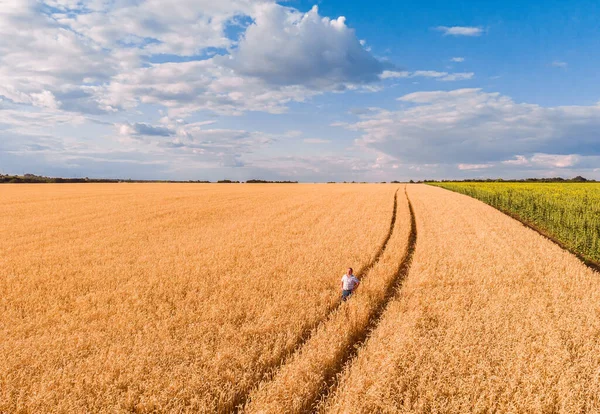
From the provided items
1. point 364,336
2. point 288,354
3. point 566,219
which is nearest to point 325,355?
point 288,354

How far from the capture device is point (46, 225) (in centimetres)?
2252

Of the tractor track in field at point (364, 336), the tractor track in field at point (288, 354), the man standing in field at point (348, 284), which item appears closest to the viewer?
the tractor track in field at point (288, 354)

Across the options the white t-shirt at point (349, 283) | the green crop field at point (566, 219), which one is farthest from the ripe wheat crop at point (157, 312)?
the green crop field at point (566, 219)

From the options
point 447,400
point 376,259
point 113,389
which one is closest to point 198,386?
point 113,389

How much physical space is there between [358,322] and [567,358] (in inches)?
140

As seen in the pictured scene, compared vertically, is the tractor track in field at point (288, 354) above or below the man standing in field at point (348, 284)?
below

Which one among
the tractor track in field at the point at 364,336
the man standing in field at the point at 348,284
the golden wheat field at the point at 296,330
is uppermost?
the man standing in field at the point at 348,284

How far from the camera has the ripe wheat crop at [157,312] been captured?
5363 millimetres

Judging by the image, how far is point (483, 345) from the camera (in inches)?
269

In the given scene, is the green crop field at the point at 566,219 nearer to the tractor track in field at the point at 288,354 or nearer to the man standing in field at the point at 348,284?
the tractor track in field at the point at 288,354

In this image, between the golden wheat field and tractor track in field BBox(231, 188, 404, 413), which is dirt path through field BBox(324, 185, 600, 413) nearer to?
the golden wheat field

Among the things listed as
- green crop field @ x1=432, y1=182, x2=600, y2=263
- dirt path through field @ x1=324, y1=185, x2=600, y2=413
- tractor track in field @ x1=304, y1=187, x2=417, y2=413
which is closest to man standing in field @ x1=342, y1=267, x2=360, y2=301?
tractor track in field @ x1=304, y1=187, x2=417, y2=413

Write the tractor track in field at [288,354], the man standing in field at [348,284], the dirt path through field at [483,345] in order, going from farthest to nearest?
the man standing in field at [348,284]
the dirt path through field at [483,345]
the tractor track in field at [288,354]

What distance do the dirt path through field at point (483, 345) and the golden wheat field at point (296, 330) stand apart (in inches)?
1.3
